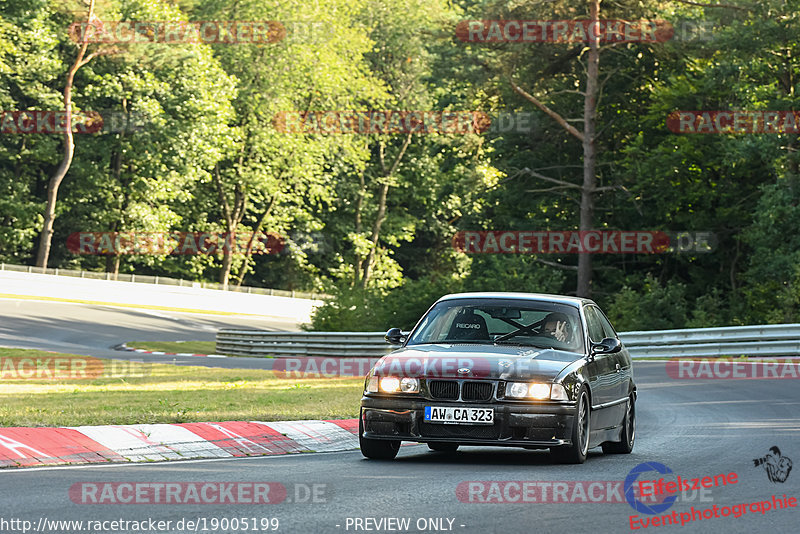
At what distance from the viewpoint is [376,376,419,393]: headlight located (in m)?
10.4

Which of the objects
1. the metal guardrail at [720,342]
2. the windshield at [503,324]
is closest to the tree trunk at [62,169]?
the metal guardrail at [720,342]

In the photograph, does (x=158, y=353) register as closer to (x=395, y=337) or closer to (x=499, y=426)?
(x=395, y=337)

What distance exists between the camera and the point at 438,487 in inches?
348

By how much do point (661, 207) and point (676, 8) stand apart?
7652 mm

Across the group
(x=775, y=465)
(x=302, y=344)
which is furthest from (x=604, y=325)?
(x=302, y=344)

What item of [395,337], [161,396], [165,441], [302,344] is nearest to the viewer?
[165,441]

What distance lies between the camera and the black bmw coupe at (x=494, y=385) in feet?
33.4

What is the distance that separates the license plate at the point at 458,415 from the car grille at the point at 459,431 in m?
0.03

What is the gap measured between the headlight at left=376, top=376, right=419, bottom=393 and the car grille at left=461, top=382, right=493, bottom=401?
1.35ft

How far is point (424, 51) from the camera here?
77.2 m

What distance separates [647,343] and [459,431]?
2047 cm

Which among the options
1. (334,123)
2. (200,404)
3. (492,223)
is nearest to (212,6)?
(334,123)

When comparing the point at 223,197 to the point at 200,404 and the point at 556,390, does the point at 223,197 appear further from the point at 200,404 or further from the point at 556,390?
the point at 556,390

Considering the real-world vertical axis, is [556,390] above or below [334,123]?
below
